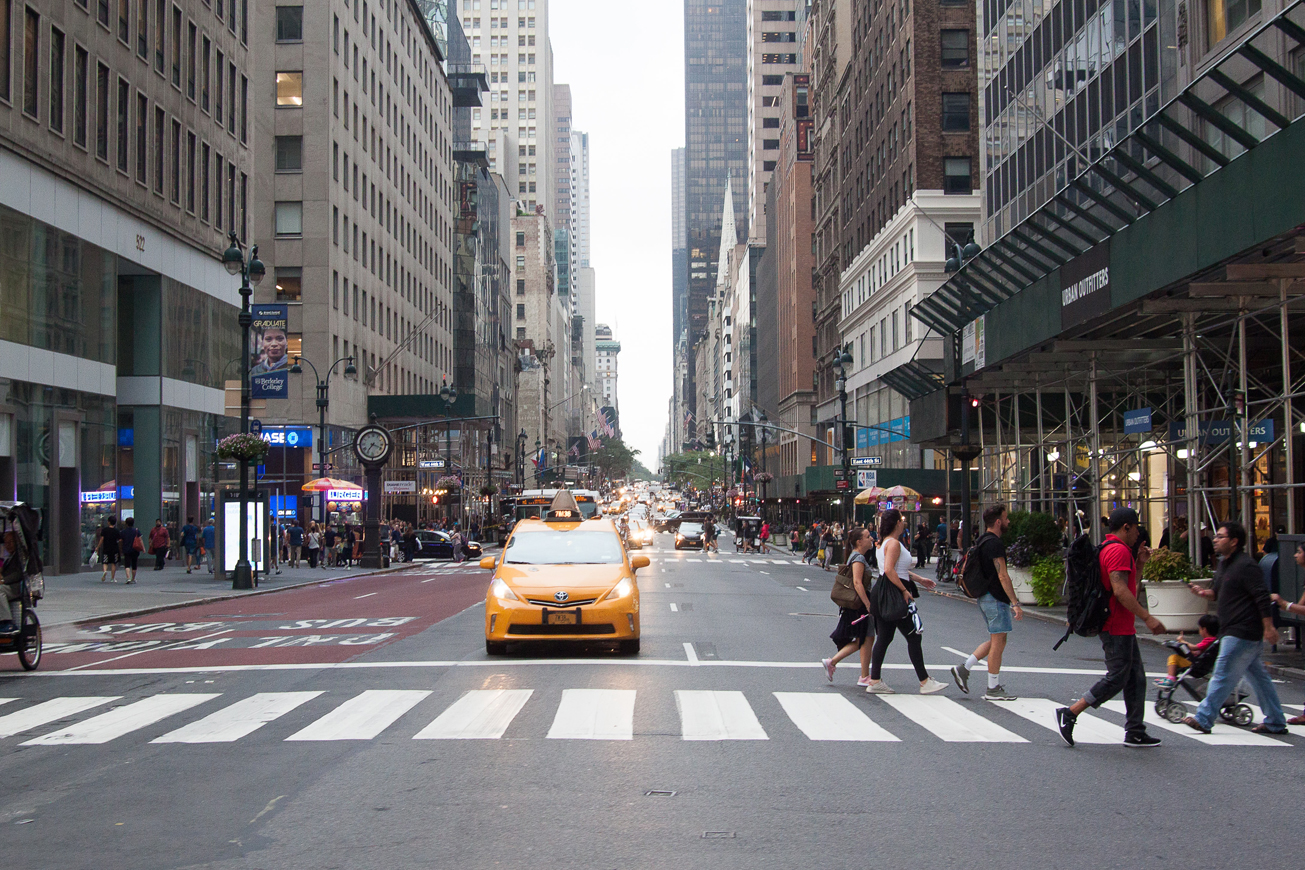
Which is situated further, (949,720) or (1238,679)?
(949,720)

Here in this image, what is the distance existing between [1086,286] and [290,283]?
44973mm

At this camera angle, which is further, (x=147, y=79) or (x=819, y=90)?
(x=819, y=90)

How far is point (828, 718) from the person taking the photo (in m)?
10.8

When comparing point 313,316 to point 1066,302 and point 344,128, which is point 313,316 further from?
point 1066,302

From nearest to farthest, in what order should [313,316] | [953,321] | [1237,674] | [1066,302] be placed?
[1237,674]
[1066,302]
[953,321]
[313,316]

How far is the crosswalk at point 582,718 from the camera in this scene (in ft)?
32.5

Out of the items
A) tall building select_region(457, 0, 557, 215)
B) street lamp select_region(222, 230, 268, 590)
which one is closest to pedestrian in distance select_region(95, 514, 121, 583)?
street lamp select_region(222, 230, 268, 590)

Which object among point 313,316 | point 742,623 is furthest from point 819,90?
point 742,623

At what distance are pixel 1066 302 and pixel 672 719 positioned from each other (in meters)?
17.1

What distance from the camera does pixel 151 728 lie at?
33.9 ft

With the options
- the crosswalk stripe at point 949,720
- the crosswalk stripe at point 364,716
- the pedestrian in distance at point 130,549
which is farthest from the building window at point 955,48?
the crosswalk stripe at point 364,716

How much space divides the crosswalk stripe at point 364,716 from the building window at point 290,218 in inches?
2035

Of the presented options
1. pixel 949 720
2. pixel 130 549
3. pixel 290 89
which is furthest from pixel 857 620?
pixel 290 89

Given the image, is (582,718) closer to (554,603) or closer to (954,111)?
(554,603)
